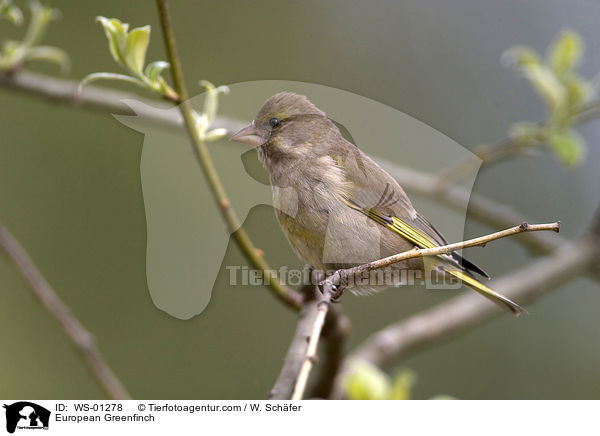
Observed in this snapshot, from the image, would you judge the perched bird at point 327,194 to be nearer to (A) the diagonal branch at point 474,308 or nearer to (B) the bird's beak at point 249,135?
(B) the bird's beak at point 249,135

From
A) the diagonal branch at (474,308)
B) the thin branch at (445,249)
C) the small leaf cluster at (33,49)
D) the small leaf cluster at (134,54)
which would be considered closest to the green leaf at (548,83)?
the thin branch at (445,249)

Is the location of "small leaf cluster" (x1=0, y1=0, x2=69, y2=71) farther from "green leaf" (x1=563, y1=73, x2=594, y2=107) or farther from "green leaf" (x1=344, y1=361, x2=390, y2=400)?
"green leaf" (x1=563, y1=73, x2=594, y2=107)

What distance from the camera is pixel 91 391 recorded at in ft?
8.84

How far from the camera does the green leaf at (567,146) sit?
1.84m

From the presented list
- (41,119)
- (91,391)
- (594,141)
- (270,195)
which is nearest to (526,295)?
(594,141)

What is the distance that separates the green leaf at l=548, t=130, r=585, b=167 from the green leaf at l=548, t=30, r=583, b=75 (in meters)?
0.18

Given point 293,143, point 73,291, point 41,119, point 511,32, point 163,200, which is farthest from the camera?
point 41,119

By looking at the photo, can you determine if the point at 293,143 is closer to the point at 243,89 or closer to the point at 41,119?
the point at 243,89

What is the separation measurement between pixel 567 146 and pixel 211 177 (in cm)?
101

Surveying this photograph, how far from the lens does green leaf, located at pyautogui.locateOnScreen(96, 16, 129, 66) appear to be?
1.55 meters

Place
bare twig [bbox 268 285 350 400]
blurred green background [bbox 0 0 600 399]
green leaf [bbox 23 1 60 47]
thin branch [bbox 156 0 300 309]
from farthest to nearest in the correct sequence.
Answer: blurred green background [bbox 0 0 600 399] < green leaf [bbox 23 1 60 47] < thin branch [bbox 156 0 300 309] < bare twig [bbox 268 285 350 400]

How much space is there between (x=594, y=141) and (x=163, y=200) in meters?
1.52

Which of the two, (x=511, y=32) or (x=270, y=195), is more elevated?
(x=511, y=32)
